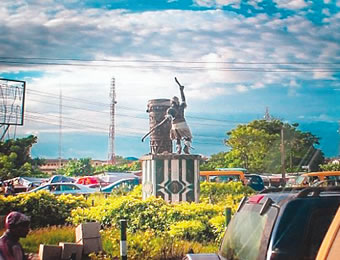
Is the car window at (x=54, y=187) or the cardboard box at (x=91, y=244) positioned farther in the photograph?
the car window at (x=54, y=187)

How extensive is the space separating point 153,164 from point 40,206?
4345 millimetres

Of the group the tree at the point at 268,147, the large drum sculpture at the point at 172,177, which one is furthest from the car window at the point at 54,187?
the tree at the point at 268,147

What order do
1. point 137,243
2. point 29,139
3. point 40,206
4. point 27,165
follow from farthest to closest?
point 29,139
point 27,165
point 40,206
point 137,243

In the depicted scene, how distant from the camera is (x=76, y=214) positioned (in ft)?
48.3

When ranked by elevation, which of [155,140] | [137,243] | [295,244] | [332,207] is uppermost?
[155,140]

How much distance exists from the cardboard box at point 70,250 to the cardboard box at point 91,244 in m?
0.15

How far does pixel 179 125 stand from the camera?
1973 centimetres

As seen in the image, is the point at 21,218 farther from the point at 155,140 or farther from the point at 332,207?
the point at 155,140

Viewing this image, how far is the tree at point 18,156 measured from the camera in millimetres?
59562

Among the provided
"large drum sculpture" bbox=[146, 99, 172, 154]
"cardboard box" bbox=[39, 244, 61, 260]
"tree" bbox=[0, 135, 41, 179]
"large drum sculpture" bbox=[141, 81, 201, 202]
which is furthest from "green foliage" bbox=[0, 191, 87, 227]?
"tree" bbox=[0, 135, 41, 179]

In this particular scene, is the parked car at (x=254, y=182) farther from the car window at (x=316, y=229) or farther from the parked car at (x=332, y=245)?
the parked car at (x=332, y=245)

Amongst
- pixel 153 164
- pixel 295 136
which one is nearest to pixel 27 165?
pixel 295 136

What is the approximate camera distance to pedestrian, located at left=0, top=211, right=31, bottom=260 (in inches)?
173

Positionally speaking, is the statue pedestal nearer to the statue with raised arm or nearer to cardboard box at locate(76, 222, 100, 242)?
the statue with raised arm
